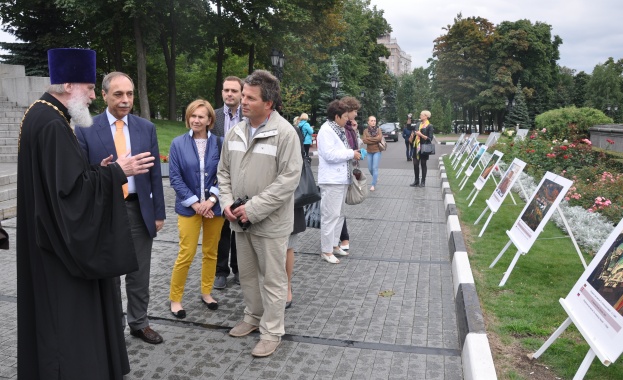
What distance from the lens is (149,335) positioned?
14.5 ft

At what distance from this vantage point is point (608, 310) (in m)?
3.34

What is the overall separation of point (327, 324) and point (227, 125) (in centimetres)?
229

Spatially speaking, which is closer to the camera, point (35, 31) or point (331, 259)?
point (331, 259)

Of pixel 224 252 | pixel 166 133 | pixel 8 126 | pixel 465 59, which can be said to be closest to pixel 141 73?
pixel 166 133

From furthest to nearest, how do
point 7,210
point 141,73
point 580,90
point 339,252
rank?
point 580,90 → point 141,73 → point 7,210 → point 339,252

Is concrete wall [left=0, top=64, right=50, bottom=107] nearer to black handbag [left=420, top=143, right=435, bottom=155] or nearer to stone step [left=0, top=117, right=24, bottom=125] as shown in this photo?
stone step [left=0, top=117, right=24, bottom=125]

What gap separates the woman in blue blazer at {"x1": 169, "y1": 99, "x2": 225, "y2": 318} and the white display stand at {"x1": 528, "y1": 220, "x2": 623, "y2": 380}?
296 centimetres

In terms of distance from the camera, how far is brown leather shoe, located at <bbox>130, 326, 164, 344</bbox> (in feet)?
14.5

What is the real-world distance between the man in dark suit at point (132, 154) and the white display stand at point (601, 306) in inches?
121

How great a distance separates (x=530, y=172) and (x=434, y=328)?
9.46 m

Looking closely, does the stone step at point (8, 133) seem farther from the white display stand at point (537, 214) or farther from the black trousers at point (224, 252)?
the white display stand at point (537, 214)

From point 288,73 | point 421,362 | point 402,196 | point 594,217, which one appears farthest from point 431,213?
point 288,73

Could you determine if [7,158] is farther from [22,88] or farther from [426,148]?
[426,148]

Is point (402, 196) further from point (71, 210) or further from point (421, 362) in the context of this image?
point (71, 210)
